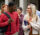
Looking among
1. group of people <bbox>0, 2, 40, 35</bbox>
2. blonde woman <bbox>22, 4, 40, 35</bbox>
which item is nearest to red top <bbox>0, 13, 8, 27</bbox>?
group of people <bbox>0, 2, 40, 35</bbox>

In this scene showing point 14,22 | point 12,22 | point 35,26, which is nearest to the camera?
point 12,22

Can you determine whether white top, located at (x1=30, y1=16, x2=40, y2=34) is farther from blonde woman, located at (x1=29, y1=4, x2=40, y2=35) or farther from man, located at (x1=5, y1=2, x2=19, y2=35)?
man, located at (x1=5, y1=2, x2=19, y2=35)

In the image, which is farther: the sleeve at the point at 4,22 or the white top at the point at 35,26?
the white top at the point at 35,26

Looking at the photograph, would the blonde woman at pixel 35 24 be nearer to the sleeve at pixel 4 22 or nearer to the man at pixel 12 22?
the man at pixel 12 22

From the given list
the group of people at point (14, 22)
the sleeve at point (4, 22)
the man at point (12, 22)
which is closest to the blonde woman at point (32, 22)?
the group of people at point (14, 22)

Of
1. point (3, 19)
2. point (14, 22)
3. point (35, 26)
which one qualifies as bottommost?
point (35, 26)

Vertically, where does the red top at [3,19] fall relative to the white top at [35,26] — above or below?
above

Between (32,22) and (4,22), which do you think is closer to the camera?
(4,22)

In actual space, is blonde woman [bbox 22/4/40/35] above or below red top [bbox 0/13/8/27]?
below

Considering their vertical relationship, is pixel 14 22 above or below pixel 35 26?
above

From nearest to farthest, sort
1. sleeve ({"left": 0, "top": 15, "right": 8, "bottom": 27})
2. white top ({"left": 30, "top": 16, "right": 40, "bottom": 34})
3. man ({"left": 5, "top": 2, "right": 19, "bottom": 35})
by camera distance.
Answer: sleeve ({"left": 0, "top": 15, "right": 8, "bottom": 27}) < man ({"left": 5, "top": 2, "right": 19, "bottom": 35}) < white top ({"left": 30, "top": 16, "right": 40, "bottom": 34})

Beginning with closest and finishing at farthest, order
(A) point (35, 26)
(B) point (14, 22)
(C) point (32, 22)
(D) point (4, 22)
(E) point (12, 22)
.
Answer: (D) point (4, 22)
(E) point (12, 22)
(B) point (14, 22)
(A) point (35, 26)
(C) point (32, 22)

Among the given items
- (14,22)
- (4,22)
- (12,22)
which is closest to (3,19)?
(4,22)

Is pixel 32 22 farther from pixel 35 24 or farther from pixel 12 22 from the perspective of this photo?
pixel 12 22
